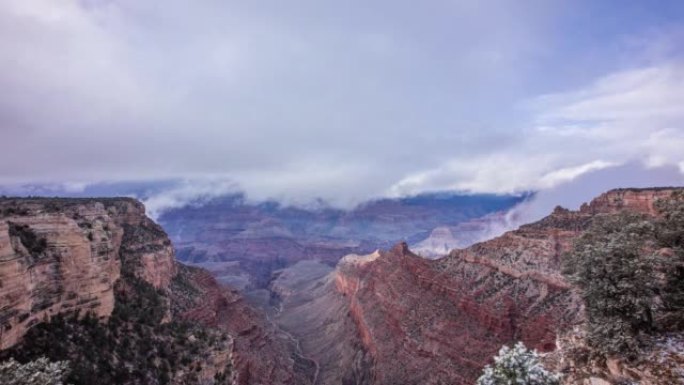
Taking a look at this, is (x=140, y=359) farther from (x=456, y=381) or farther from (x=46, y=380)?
(x=456, y=381)

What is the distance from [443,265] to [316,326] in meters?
69.2

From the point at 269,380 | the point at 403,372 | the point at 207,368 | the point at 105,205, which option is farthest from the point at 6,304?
the point at 403,372

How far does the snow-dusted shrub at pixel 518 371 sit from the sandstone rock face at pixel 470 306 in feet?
135

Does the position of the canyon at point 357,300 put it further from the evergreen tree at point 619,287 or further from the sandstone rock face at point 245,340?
the evergreen tree at point 619,287

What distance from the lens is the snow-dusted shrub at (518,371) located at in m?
18.8

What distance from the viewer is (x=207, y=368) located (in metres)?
57.9

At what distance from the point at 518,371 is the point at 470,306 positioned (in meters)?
63.1

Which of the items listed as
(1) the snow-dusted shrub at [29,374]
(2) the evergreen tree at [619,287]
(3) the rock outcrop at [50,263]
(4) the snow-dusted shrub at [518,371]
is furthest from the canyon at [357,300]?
(1) the snow-dusted shrub at [29,374]

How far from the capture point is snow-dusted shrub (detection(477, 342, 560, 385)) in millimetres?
18766

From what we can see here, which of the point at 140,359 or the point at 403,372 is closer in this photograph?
the point at 140,359

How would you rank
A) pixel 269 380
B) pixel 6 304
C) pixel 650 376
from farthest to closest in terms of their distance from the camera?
pixel 269 380 < pixel 6 304 < pixel 650 376

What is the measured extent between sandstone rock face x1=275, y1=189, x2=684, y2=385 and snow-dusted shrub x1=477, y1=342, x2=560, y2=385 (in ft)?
135

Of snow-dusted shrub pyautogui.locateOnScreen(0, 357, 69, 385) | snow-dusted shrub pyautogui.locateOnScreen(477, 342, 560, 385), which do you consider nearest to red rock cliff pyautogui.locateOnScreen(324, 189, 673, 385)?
snow-dusted shrub pyautogui.locateOnScreen(477, 342, 560, 385)

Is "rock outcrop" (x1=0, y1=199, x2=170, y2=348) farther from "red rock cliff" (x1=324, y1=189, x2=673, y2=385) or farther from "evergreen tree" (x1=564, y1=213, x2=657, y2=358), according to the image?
"red rock cliff" (x1=324, y1=189, x2=673, y2=385)
